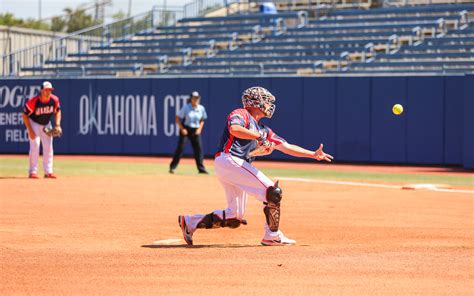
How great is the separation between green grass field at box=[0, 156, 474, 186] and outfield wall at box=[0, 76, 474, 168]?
2.00m

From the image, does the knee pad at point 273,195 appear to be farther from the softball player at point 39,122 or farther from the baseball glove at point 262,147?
the softball player at point 39,122

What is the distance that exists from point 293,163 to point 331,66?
4981 mm

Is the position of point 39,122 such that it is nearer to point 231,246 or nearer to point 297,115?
point 297,115

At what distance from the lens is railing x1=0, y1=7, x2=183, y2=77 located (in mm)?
36844

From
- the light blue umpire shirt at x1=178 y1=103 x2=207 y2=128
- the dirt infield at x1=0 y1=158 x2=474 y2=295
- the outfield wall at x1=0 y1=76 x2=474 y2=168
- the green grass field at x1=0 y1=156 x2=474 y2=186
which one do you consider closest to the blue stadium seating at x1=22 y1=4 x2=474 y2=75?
the outfield wall at x1=0 y1=76 x2=474 y2=168

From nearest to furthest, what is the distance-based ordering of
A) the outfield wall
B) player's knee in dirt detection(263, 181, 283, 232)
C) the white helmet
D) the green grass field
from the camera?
player's knee in dirt detection(263, 181, 283, 232)
the white helmet
the green grass field
the outfield wall

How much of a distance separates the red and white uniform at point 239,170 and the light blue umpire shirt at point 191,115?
39.7 feet

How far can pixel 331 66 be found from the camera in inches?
1243

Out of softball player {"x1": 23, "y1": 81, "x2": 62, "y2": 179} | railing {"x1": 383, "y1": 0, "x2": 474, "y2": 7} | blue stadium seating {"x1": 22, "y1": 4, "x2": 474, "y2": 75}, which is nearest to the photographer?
softball player {"x1": 23, "y1": 81, "x2": 62, "y2": 179}

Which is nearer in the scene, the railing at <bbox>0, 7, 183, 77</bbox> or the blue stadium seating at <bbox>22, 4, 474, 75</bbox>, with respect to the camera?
the blue stadium seating at <bbox>22, 4, 474, 75</bbox>

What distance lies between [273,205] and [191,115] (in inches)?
498

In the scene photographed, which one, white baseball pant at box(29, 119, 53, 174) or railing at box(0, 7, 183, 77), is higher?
railing at box(0, 7, 183, 77)

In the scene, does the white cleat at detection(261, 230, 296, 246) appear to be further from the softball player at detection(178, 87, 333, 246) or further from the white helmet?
the white helmet

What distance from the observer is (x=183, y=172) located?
23844mm
